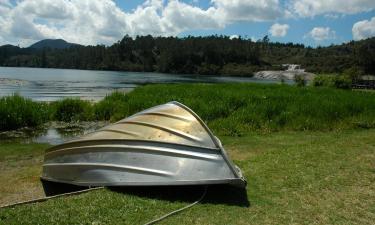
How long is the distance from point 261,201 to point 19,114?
11.1m

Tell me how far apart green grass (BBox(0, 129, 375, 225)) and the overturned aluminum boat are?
0.32 meters

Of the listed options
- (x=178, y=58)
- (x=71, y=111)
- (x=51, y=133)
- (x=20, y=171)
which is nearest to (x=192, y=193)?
(x=20, y=171)

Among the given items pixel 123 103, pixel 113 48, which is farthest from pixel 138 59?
pixel 123 103

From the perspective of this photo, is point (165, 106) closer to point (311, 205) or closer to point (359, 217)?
point (311, 205)

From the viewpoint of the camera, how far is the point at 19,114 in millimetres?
15086

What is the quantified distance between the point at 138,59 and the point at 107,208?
158942mm

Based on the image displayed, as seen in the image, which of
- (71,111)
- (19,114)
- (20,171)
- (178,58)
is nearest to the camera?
(20,171)

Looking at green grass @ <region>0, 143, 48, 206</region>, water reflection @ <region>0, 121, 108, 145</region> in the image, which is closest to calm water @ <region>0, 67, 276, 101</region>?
water reflection @ <region>0, 121, 108, 145</region>

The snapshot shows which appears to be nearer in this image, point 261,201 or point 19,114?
point 261,201

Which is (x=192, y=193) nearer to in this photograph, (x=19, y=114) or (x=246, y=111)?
(x=246, y=111)

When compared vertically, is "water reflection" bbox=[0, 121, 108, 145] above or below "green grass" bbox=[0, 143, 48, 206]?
below

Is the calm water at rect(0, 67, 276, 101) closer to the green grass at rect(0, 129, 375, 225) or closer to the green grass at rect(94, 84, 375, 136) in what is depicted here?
the green grass at rect(94, 84, 375, 136)

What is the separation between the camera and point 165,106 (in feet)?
27.3

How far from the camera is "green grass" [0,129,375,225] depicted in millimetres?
5699
